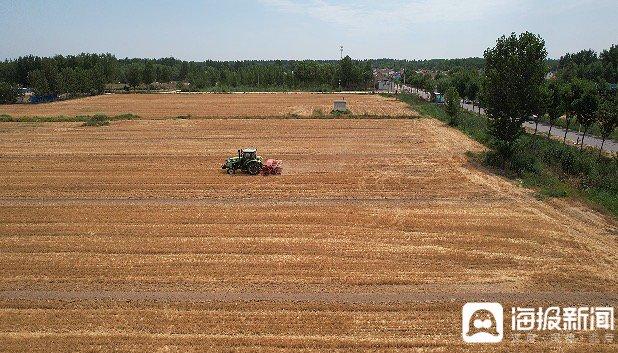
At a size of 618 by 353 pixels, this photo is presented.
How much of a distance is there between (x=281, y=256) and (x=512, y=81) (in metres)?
19.7

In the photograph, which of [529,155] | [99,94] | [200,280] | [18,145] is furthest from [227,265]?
[99,94]

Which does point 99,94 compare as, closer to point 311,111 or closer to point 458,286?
point 311,111

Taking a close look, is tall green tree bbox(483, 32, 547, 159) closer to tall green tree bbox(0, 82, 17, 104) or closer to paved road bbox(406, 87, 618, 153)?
paved road bbox(406, 87, 618, 153)

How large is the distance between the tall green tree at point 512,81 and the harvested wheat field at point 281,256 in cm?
367

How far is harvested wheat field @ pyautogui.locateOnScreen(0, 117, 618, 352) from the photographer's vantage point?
11547 millimetres

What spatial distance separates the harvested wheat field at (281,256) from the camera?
37.9ft

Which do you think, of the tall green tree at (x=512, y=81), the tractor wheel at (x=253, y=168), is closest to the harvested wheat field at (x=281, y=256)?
the tractor wheel at (x=253, y=168)

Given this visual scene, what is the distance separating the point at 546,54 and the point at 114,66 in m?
117

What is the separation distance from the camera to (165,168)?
28.8 m

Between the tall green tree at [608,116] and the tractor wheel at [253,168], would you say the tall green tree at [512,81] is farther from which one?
the tractor wheel at [253,168]

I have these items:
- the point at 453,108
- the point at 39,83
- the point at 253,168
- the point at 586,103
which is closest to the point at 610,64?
the point at 453,108

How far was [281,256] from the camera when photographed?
51.9 feet

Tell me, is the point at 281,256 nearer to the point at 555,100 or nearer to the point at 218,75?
the point at 555,100

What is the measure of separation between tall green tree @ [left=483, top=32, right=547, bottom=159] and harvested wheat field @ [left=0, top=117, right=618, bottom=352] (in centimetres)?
367
